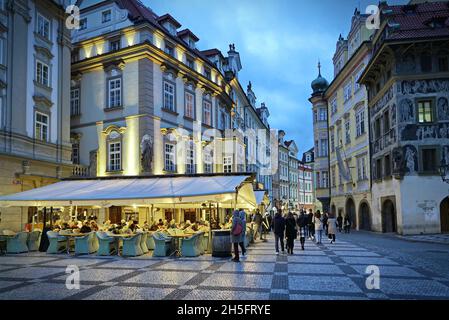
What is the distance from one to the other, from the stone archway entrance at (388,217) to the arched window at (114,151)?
17.9 m

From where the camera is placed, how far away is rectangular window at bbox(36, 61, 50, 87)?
22.9 m

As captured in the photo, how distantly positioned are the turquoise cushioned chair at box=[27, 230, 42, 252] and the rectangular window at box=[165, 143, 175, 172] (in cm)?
1041

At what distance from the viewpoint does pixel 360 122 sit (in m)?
33.5

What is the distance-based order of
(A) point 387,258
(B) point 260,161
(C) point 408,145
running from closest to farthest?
(A) point 387,258, (C) point 408,145, (B) point 260,161

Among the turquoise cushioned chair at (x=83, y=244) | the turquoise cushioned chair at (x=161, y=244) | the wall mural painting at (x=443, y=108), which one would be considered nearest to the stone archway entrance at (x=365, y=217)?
the wall mural painting at (x=443, y=108)

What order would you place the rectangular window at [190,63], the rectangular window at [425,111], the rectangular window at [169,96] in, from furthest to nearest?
the rectangular window at [190,63] < the rectangular window at [169,96] < the rectangular window at [425,111]

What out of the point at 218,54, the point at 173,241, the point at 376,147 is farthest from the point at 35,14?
the point at 376,147

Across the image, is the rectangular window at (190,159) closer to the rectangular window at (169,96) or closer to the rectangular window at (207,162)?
the rectangular window at (207,162)

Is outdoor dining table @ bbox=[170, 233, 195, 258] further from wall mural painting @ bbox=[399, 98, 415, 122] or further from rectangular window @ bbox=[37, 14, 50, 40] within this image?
wall mural painting @ bbox=[399, 98, 415, 122]

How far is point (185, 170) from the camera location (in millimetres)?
28922

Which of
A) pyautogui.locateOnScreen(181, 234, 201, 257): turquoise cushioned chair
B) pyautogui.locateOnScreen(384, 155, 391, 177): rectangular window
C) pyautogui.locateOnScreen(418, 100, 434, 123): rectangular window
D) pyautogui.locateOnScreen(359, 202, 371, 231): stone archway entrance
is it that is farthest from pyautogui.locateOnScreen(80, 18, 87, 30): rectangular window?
pyautogui.locateOnScreen(359, 202, 371, 231): stone archway entrance

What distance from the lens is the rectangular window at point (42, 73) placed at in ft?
75.0

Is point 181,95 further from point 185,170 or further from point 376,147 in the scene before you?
point 376,147

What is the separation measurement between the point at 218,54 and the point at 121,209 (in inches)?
717
